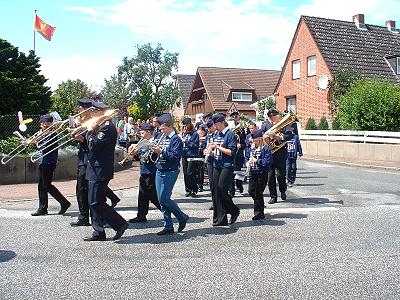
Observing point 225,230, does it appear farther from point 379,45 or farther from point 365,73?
point 379,45

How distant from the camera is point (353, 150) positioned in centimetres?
2195

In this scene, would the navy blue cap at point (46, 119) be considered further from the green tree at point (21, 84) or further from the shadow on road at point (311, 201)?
the green tree at point (21, 84)

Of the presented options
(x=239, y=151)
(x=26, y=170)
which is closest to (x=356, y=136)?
(x=239, y=151)

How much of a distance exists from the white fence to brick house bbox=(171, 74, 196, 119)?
3162 cm

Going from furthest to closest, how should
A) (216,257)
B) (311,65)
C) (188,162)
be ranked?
(311,65), (188,162), (216,257)

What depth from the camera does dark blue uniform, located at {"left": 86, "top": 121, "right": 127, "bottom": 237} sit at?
7266mm

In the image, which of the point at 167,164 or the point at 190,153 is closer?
the point at 167,164

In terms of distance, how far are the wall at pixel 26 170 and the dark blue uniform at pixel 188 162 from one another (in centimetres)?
438

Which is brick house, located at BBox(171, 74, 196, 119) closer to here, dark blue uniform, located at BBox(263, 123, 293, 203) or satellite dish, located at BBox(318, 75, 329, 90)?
satellite dish, located at BBox(318, 75, 329, 90)

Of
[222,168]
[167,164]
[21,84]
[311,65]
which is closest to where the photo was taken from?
[167,164]

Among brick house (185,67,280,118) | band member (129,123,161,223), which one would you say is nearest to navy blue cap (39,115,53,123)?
band member (129,123,161,223)

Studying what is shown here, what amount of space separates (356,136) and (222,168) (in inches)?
598

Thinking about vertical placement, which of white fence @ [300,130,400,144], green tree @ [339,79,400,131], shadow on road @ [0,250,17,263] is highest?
green tree @ [339,79,400,131]

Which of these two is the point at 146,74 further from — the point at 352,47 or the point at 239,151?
the point at 239,151
